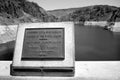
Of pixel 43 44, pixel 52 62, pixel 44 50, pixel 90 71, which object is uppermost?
pixel 43 44

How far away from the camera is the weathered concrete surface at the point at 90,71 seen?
130 inches

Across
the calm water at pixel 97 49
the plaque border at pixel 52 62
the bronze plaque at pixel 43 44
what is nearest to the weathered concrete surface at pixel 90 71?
the plaque border at pixel 52 62

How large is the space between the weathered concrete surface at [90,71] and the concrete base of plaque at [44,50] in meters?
0.15

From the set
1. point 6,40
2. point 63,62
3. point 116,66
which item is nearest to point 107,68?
point 116,66

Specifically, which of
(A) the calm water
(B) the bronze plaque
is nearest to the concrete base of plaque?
(B) the bronze plaque

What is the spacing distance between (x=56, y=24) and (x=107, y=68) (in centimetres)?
207

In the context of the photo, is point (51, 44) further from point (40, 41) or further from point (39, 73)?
point (39, 73)

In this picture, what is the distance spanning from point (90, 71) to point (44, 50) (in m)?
1.49

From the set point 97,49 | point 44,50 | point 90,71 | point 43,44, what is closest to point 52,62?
point 44,50

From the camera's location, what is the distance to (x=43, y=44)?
374 cm

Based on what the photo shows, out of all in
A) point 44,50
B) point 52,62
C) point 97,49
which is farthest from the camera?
point 97,49

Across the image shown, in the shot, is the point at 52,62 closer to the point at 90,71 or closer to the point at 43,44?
the point at 43,44

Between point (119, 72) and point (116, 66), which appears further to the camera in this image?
point (116, 66)

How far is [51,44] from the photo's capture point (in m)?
3.73
